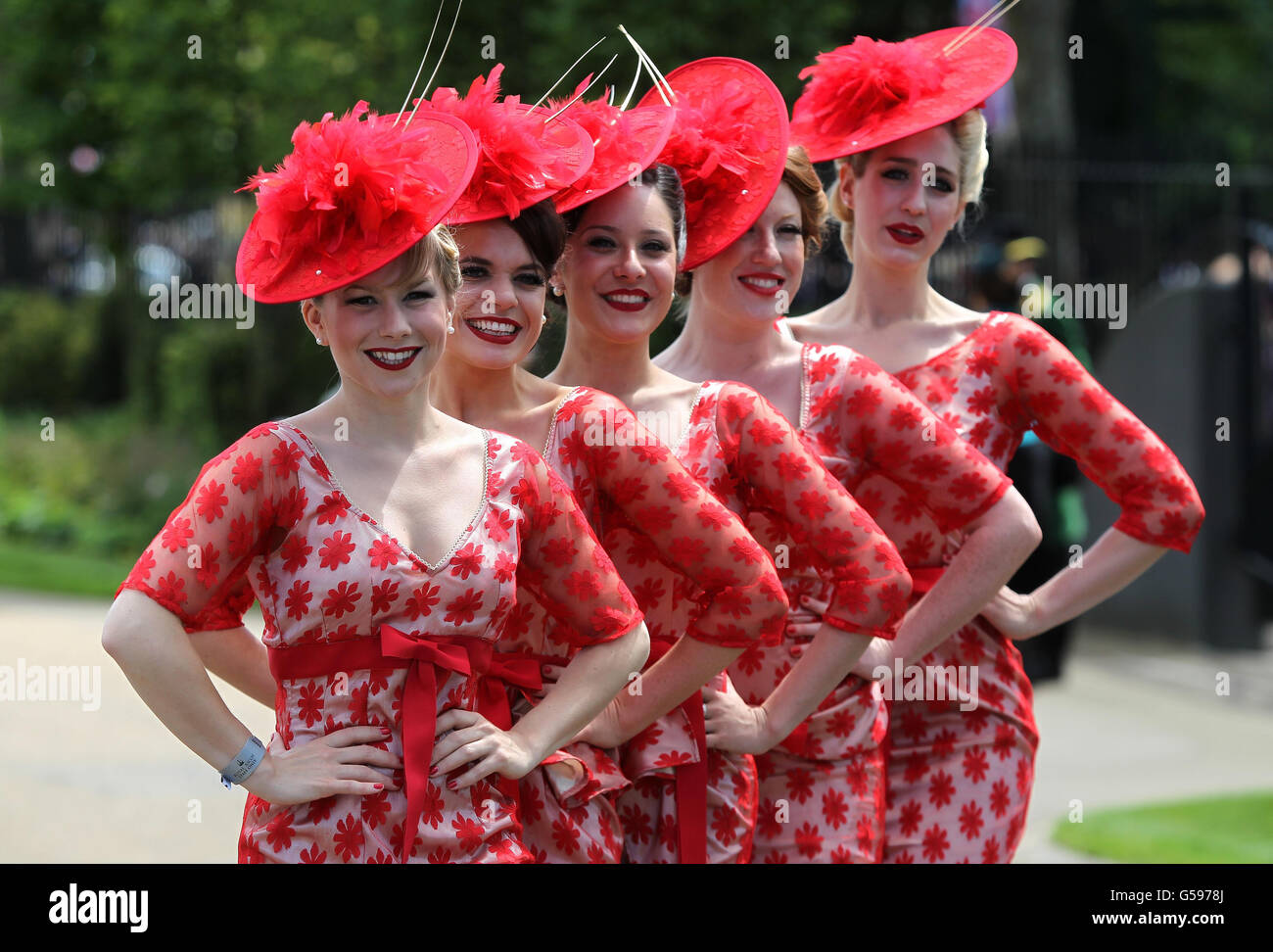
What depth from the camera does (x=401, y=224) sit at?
258cm

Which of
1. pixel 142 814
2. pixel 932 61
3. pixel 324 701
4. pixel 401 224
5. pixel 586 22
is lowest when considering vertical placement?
pixel 142 814

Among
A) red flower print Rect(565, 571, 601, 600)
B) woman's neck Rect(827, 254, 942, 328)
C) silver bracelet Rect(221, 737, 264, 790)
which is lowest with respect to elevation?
silver bracelet Rect(221, 737, 264, 790)

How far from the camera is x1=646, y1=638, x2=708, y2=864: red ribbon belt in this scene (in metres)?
3.08

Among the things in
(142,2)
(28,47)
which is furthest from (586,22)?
(28,47)

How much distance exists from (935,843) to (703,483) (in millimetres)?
1008

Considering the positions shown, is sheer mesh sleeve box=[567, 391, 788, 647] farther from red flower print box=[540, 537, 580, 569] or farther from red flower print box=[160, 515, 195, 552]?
red flower print box=[160, 515, 195, 552]

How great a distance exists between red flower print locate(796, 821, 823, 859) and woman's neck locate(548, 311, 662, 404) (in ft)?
3.03

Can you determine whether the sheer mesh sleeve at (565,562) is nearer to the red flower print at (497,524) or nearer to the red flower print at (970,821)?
the red flower print at (497,524)

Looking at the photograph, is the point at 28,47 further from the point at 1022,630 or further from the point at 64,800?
the point at 1022,630

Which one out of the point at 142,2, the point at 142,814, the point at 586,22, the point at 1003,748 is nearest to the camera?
the point at 1003,748

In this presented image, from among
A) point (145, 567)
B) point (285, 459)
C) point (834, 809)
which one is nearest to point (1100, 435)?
point (834, 809)

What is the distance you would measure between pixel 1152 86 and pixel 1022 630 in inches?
605

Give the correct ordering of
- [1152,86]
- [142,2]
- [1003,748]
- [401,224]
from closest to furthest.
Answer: [401,224] → [1003,748] → [142,2] → [1152,86]

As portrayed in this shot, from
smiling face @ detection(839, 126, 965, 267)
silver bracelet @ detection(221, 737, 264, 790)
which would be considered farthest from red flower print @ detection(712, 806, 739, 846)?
smiling face @ detection(839, 126, 965, 267)
